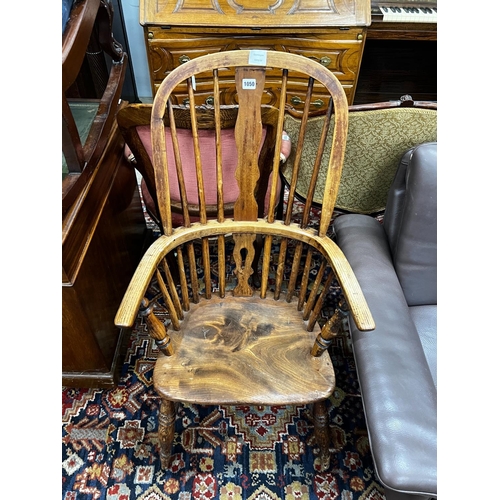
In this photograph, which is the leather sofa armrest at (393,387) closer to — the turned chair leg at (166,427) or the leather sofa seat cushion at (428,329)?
the leather sofa seat cushion at (428,329)

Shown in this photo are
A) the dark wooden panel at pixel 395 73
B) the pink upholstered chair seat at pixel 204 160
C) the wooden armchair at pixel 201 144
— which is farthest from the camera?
the dark wooden panel at pixel 395 73

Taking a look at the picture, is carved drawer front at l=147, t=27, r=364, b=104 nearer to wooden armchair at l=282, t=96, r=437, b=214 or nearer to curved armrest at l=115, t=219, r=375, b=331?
wooden armchair at l=282, t=96, r=437, b=214

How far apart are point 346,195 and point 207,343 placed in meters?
0.95

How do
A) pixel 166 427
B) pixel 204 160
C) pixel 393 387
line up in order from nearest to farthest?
1. pixel 393 387
2. pixel 166 427
3. pixel 204 160

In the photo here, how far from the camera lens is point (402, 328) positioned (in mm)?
1191

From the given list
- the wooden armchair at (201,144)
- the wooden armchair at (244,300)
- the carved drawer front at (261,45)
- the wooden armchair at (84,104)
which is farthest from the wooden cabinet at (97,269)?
the carved drawer front at (261,45)

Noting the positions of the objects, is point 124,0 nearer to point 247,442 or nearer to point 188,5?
point 188,5

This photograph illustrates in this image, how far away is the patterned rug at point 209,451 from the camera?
1396 millimetres

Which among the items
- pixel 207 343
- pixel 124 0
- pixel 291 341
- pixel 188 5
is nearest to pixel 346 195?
pixel 291 341

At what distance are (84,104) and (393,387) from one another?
1531 mm

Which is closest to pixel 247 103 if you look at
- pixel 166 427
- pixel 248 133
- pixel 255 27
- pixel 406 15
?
pixel 248 133

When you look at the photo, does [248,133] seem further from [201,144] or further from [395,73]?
[395,73]

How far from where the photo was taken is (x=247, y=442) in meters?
1.51

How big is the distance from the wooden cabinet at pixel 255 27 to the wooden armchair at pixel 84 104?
2.26 feet
